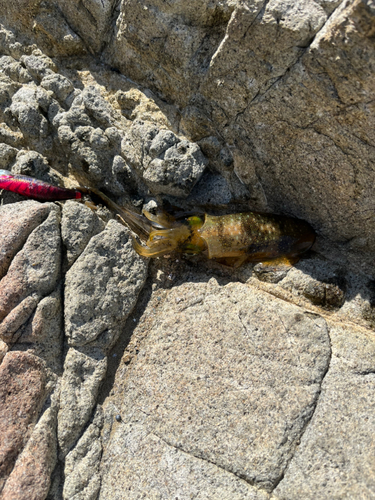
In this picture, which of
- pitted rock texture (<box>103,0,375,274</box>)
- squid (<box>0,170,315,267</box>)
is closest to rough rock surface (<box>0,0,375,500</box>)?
pitted rock texture (<box>103,0,375,274</box>)

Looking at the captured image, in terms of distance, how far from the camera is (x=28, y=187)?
347 centimetres

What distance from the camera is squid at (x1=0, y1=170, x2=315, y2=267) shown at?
11.1 feet

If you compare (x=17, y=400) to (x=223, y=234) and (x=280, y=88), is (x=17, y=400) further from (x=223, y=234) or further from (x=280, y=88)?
(x=280, y=88)

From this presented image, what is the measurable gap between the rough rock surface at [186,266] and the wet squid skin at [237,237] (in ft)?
0.44

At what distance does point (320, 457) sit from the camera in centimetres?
260

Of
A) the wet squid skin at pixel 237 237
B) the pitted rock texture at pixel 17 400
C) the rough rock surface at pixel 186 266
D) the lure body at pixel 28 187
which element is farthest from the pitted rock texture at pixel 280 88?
the pitted rock texture at pixel 17 400

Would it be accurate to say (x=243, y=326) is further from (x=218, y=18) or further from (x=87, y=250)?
(x=218, y=18)

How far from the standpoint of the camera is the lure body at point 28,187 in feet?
11.4

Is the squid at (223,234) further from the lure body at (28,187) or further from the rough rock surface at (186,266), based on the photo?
the rough rock surface at (186,266)

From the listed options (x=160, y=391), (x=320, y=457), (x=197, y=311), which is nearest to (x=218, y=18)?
(x=197, y=311)

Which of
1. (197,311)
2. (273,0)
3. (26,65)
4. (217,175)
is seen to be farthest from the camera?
(26,65)

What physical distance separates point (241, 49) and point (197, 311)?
216 centimetres

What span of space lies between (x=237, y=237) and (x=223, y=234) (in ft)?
0.43

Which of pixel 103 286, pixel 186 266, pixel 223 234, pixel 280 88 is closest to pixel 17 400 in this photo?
pixel 103 286
